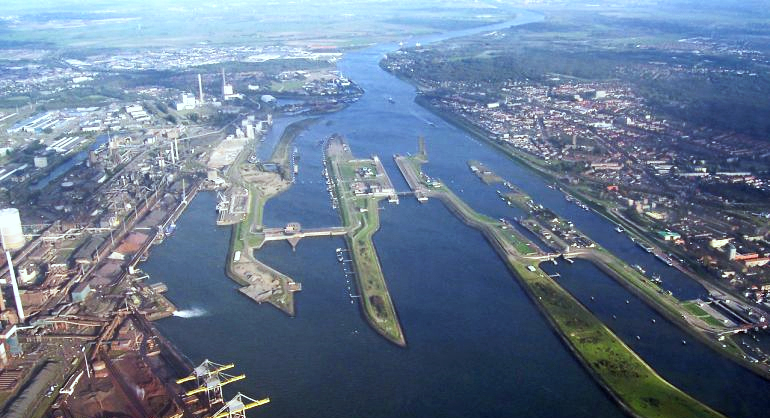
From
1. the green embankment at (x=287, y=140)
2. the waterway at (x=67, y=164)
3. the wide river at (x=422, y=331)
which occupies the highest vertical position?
the green embankment at (x=287, y=140)

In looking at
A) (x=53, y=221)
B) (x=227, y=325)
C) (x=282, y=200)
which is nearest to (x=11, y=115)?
(x=53, y=221)

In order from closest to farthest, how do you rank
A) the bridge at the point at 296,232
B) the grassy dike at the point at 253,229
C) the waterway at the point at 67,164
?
the grassy dike at the point at 253,229
the bridge at the point at 296,232
the waterway at the point at 67,164

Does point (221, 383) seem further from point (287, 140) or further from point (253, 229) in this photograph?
point (287, 140)

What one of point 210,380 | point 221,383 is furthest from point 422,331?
point 210,380

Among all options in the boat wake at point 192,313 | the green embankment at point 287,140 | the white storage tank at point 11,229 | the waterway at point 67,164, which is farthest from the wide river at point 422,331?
the waterway at point 67,164

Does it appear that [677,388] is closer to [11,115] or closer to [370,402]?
[370,402]

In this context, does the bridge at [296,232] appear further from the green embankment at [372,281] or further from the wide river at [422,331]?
the green embankment at [372,281]

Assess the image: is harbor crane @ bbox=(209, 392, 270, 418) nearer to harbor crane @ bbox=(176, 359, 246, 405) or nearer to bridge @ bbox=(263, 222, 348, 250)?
harbor crane @ bbox=(176, 359, 246, 405)
